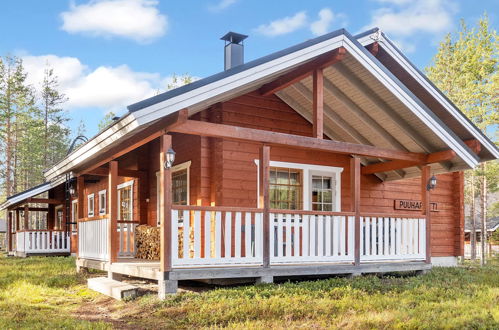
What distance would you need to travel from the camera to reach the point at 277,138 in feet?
29.9

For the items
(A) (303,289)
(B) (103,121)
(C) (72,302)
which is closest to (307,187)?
(A) (303,289)

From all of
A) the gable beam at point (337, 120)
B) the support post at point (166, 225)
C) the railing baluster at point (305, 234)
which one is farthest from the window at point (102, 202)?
the support post at point (166, 225)

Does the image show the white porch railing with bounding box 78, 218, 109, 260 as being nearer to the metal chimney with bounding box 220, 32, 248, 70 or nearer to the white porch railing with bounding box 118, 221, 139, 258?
the white porch railing with bounding box 118, 221, 139, 258

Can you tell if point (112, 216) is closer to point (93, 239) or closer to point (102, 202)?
point (93, 239)

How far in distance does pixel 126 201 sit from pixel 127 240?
2.50 meters

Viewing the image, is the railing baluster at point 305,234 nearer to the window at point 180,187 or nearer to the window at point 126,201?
the window at point 180,187

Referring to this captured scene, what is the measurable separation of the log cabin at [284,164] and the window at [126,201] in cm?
35

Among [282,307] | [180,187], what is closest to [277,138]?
[282,307]

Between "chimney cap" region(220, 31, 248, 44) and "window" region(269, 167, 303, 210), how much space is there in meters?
3.32

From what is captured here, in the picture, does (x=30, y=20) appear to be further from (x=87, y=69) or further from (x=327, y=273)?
(x=87, y=69)

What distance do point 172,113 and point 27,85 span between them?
35.3m

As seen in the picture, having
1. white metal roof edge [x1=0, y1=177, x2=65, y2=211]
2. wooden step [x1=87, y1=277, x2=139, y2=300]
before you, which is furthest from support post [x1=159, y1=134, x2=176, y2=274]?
white metal roof edge [x1=0, y1=177, x2=65, y2=211]

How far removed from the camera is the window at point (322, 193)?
476 inches

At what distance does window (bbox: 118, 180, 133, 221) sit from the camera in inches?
567
